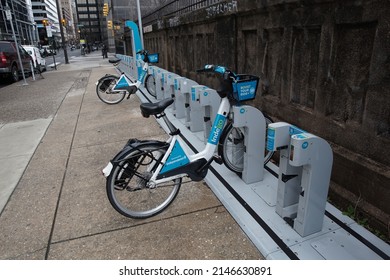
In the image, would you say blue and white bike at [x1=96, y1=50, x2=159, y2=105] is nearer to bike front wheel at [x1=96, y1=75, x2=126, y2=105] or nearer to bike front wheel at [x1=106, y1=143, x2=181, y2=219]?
bike front wheel at [x1=96, y1=75, x2=126, y2=105]

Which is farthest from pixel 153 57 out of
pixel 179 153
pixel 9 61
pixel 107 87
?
pixel 9 61

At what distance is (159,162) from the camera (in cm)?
279

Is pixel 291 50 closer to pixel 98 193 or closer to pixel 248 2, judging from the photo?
pixel 248 2

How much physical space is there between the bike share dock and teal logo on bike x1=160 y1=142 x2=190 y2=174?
0.64 metres

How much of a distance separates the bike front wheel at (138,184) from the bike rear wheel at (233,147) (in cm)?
66

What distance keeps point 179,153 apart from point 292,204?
116cm

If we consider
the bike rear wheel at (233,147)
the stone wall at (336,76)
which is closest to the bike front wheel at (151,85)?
the stone wall at (336,76)

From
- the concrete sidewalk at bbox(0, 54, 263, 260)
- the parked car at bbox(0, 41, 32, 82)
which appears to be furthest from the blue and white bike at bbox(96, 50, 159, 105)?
the parked car at bbox(0, 41, 32, 82)

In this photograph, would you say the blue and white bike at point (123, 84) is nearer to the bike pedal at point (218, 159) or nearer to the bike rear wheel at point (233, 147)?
the bike rear wheel at point (233, 147)

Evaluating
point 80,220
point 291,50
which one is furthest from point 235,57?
point 80,220

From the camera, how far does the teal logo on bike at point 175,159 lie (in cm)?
279

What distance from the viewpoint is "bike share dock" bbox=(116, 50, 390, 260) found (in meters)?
2.25

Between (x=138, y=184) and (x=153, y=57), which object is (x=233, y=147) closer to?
(x=138, y=184)

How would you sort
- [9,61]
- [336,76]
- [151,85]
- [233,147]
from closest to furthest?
[336,76]
[233,147]
[151,85]
[9,61]
